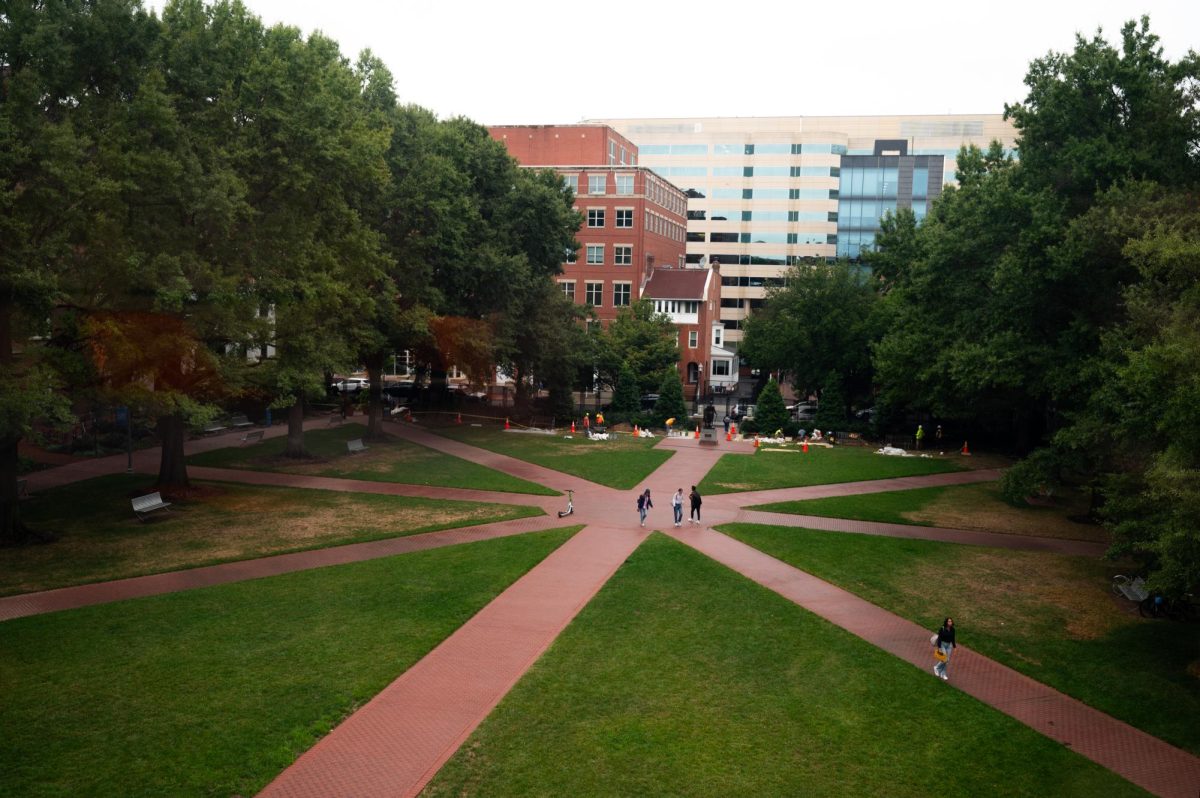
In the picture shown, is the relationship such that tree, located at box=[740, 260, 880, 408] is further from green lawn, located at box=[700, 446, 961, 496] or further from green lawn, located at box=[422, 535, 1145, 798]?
green lawn, located at box=[422, 535, 1145, 798]

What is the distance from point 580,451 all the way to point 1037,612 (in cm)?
2584

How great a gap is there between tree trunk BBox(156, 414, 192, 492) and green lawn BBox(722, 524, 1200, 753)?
1951 cm

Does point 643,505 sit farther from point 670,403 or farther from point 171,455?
point 670,403

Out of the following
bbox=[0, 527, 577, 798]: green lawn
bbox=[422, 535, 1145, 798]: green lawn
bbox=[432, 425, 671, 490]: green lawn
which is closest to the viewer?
bbox=[0, 527, 577, 798]: green lawn

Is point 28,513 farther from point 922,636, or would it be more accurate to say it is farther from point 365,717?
point 922,636

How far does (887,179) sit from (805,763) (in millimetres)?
90391

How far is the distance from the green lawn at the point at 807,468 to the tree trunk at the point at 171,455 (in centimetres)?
1958

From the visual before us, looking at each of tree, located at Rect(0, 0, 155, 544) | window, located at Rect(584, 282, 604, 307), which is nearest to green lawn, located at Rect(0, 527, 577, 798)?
tree, located at Rect(0, 0, 155, 544)

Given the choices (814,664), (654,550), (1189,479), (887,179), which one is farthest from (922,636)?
(887,179)

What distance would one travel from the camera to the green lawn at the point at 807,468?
36.7 metres

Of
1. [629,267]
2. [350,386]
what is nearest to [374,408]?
[350,386]

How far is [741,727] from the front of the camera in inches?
577

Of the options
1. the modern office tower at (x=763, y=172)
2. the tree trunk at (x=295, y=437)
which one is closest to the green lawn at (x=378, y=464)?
the tree trunk at (x=295, y=437)

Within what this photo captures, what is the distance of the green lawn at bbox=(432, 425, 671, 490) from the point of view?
37906 mm
